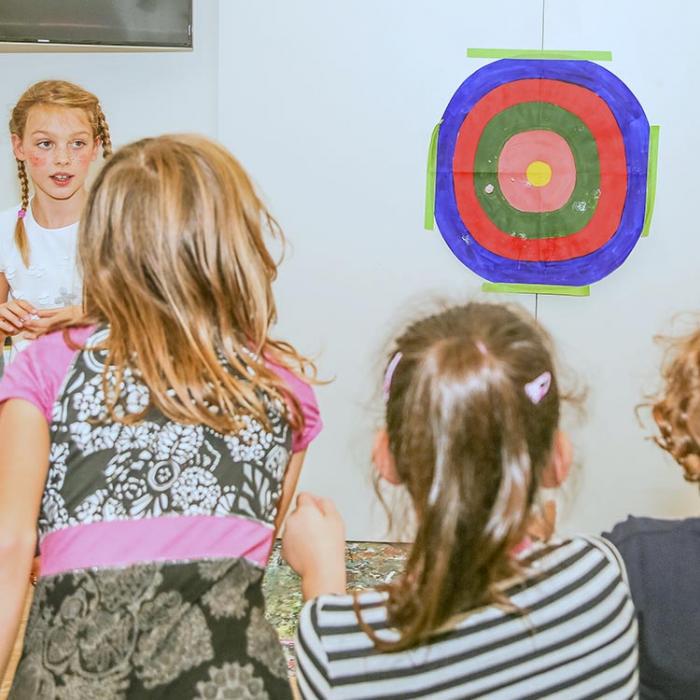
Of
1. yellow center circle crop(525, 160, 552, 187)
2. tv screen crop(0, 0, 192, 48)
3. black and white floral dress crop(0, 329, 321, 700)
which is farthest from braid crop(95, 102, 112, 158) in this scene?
black and white floral dress crop(0, 329, 321, 700)

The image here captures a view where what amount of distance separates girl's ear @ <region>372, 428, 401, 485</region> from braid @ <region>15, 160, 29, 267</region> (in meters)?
1.66

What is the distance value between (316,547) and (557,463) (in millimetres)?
257

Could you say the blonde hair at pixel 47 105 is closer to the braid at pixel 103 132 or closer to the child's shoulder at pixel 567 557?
the braid at pixel 103 132

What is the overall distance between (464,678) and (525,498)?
0.52ft

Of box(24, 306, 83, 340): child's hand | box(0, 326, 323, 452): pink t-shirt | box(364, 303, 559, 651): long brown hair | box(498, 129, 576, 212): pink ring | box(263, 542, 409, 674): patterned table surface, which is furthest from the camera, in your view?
box(498, 129, 576, 212): pink ring

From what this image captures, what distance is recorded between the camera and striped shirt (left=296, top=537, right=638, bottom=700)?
2.69ft

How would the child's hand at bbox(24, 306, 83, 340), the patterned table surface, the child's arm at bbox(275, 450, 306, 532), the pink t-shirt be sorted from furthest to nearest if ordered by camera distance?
the child's hand at bbox(24, 306, 83, 340)
the patterned table surface
the child's arm at bbox(275, 450, 306, 532)
the pink t-shirt

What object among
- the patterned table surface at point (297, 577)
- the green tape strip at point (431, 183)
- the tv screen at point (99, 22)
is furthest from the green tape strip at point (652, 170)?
the tv screen at point (99, 22)

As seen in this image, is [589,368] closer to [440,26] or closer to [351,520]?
[351,520]

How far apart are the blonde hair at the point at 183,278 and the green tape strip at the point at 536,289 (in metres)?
1.41

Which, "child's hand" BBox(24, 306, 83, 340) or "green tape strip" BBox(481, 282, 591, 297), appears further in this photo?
"green tape strip" BBox(481, 282, 591, 297)

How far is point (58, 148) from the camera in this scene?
7.69 ft

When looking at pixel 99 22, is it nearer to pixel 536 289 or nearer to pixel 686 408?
pixel 536 289

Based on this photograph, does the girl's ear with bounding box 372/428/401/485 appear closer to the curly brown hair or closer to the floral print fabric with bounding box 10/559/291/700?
the floral print fabric with bounding box 10/559/291/700
